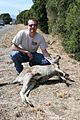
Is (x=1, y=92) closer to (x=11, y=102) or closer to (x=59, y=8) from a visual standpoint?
(x=11, y=102)

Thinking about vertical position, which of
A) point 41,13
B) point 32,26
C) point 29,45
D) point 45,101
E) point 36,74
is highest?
point 32,26

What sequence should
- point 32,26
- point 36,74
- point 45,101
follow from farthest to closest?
point 32,26 < point 36,74 < point 45,101

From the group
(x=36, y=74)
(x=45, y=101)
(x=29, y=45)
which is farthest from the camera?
(x=29, y=45)

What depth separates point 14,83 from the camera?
8.98 m

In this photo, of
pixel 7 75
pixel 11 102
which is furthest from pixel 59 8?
pixel 11 102

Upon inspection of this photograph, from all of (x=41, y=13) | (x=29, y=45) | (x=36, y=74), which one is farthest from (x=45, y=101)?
(x=41, y=13)

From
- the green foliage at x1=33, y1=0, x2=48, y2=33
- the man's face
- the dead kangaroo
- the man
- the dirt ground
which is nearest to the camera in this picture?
the dirt ground

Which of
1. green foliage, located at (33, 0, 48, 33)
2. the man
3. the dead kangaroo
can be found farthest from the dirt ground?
green foliage, located at (33, 0, 48, 33)

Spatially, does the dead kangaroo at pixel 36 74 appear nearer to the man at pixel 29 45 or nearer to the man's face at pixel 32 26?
the man at pixel 29 45

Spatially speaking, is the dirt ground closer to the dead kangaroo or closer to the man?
the dead kangaroo

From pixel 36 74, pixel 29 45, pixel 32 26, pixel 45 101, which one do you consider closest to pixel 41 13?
pixel 29 45

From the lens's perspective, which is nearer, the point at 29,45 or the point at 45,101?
the point at 45,101

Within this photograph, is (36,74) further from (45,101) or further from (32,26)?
(32,26)

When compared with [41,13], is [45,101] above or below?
above
